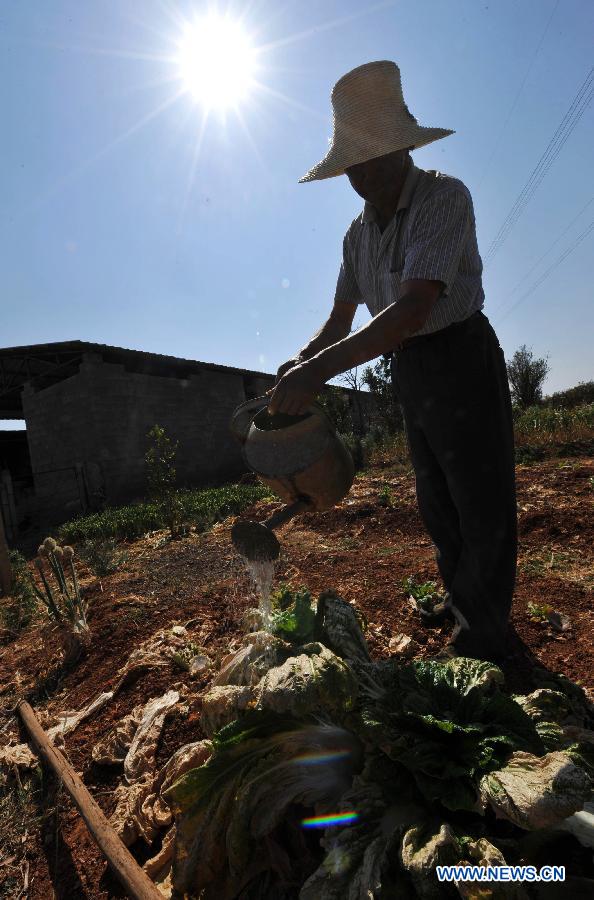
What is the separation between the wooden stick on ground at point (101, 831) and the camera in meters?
1.31

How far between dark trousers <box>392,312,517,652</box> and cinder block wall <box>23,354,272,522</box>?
1057 cm

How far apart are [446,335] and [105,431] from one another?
35.1 feet

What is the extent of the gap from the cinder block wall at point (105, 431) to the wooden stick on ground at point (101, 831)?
9926mm

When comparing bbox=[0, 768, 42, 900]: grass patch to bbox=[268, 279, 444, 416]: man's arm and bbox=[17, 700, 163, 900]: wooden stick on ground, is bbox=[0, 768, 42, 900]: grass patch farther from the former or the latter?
bbox=[268, 279, 444, 416]: man's arm

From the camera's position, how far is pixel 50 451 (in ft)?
41.2

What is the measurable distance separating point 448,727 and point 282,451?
1137mm

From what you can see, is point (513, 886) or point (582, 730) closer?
point (513, 886)

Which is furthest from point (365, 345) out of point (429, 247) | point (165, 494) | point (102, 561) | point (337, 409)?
point (337, 409)

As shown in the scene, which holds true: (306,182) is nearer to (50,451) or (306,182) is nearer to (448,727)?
(448,727)

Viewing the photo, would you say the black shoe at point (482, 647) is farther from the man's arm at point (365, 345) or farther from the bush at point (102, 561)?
the bush at point (102, 561)

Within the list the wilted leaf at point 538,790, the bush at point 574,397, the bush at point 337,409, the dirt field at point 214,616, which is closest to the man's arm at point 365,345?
the wilted leaf at point 538,790

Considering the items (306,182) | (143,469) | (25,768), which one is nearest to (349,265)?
(306,182)

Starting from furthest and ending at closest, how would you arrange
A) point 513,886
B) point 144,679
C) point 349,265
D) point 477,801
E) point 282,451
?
point 349,265, point 144,679, point 282,451, point 477,801, point 513,886

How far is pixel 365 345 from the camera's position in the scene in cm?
180
